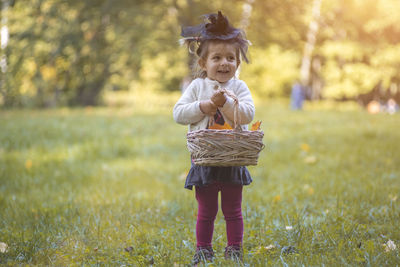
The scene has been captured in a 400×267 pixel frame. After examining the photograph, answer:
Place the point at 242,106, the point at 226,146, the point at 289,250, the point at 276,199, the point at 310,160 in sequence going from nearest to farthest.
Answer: the point at 226,146 < the point at 242,106 < the point at 289,250 < the point at 276,199 < the point at 310,160

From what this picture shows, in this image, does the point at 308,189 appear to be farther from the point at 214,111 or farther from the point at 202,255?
the point at 214,111

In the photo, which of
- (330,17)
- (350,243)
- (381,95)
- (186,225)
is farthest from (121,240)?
(381,95)

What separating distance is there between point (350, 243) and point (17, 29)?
383 inches

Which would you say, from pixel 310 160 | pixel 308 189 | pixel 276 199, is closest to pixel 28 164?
pixel 276 199

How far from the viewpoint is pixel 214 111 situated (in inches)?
103

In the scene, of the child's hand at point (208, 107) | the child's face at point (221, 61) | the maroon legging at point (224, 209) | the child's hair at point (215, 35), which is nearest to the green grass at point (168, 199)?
the maroon legging at point (224, 209)

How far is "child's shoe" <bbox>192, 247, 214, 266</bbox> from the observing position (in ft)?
8.99

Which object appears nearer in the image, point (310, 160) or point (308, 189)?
point (308, 189)

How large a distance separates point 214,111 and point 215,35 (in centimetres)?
49

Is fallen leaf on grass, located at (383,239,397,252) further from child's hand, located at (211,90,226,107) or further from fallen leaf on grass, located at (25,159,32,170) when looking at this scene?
fallen leaf on grass, located at (25,159,32,170)

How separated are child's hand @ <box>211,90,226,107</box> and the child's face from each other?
11.4 inches

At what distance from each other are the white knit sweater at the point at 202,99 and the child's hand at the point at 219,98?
A: 0.10 ft

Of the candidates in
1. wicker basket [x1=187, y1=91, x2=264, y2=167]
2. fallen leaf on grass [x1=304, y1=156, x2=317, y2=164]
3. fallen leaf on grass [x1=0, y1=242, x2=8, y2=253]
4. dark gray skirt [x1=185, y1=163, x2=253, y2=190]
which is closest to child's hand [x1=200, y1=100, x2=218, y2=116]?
wicker basket [x1=187, y1=91, x2=264, y2=167]

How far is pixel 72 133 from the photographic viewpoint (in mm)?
8766
